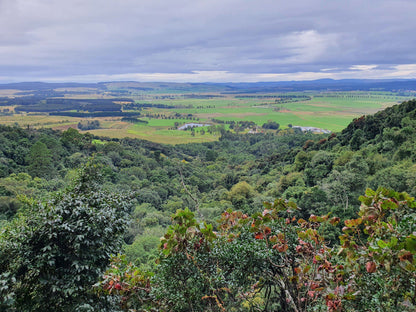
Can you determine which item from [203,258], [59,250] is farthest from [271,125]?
[59,250]

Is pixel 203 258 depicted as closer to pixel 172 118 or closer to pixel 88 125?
pixel 88 125

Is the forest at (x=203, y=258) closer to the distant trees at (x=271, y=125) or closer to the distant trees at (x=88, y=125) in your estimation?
the distant trees at (x=88, y=125)

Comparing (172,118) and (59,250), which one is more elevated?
(59,250)

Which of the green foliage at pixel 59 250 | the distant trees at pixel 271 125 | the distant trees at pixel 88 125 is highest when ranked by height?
the green foliage at pixel 59 250

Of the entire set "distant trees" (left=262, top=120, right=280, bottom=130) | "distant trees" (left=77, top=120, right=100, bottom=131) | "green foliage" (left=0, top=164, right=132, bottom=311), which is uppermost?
"green foliage" (left=0, top=164, right=132, bottom=311)

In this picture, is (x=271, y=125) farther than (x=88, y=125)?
Yes

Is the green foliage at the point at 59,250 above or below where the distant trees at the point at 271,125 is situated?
above

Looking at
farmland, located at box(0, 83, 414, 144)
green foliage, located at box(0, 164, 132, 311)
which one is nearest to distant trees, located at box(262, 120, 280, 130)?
farmland, located at box(0, 83, 414, 144)

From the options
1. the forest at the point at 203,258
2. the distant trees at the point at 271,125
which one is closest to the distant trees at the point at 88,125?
the distant trees at the point at 271,125

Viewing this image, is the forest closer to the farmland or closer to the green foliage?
the green foliage

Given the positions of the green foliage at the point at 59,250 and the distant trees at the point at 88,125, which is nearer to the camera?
the green foliage at the point at 59,250

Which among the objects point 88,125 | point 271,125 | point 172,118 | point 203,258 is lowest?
point 271,125

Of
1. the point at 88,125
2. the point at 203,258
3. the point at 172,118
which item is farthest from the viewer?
the point at 172,118

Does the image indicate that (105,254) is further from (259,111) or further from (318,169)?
(259,111)
